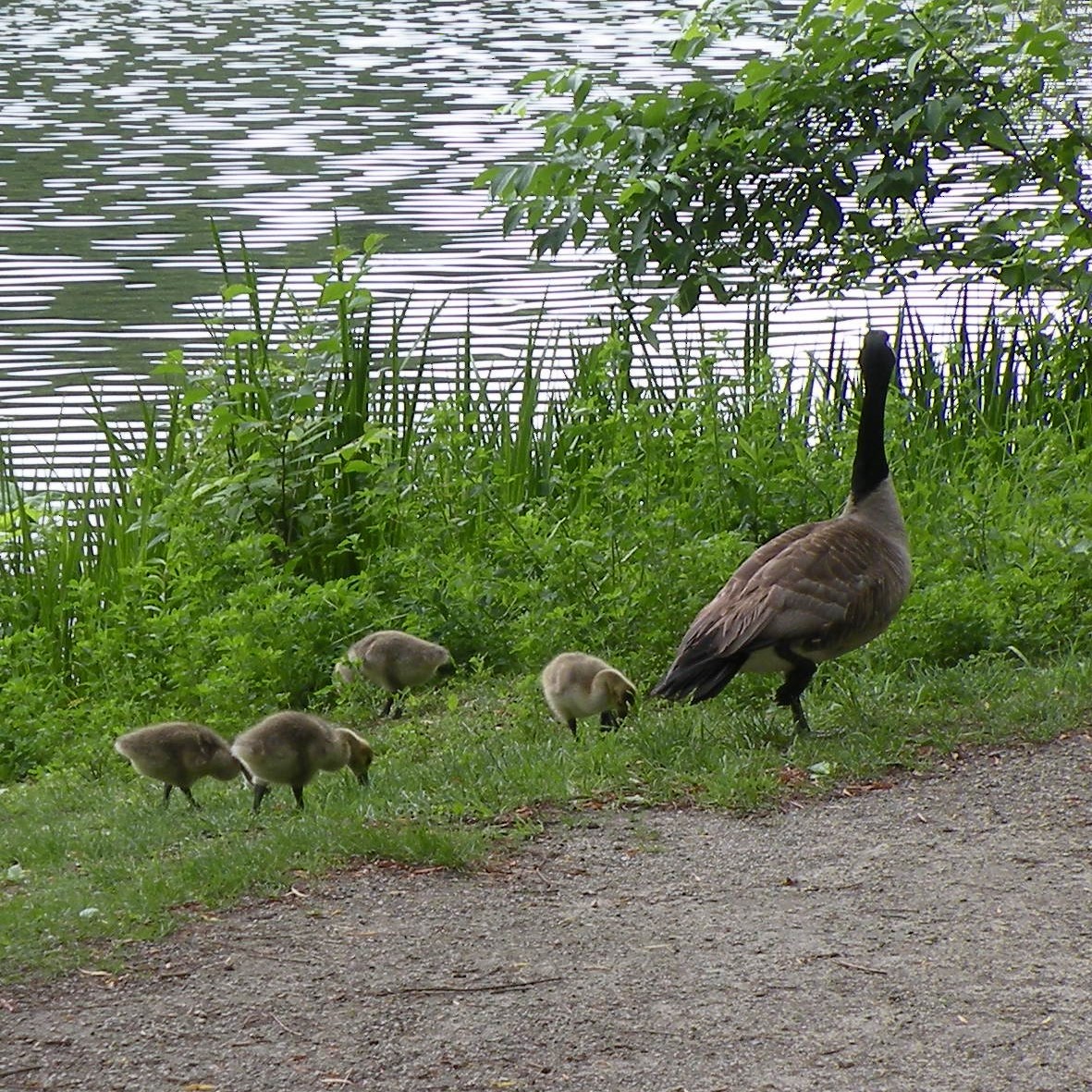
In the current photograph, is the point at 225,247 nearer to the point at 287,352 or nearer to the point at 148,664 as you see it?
the point at 287,352

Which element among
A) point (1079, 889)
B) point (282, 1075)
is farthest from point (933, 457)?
point (282, 1075)

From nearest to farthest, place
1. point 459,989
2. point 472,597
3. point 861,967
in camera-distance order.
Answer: point 459,989, point 861,967, point 472,597

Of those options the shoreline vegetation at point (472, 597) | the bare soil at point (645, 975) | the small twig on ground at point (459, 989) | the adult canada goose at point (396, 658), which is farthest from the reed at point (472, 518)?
the small twig on ground at point (459, 989)

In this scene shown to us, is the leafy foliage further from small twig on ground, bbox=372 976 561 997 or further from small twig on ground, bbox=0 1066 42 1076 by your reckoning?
small twig on ground, bbox=0 1066 42 1076

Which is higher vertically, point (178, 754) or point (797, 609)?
point (797, 609)

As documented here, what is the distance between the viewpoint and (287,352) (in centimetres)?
1061

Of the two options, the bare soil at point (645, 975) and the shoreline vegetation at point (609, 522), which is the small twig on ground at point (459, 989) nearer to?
the bare soil at point (645, 975)

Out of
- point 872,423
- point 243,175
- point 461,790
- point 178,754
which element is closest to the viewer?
point 461,790

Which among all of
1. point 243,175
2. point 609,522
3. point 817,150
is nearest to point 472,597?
point 609,522

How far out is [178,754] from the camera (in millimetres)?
6613

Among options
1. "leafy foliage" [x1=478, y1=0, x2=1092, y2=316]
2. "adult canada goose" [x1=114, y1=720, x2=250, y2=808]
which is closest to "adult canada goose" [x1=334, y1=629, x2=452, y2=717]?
"adult canada goose" [x1=114, y1=720, x2=250, y2=808]

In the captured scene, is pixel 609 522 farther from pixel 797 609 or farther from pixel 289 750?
pixel 289 750

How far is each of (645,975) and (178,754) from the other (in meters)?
2.49

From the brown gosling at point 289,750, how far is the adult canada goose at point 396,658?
4.43 feet
